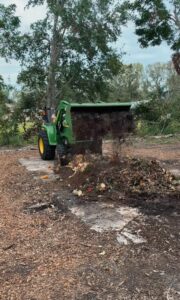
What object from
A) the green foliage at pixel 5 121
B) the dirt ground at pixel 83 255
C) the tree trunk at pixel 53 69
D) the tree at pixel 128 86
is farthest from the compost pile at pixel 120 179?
the tree at pixel 128 86

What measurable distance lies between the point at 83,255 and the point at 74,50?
36.0 ft

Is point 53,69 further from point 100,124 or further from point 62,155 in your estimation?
point 100,124

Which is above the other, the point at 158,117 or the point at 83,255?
the point at 158,117

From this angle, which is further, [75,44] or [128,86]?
[128,86]

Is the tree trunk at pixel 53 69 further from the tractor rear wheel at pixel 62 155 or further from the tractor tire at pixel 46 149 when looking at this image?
the tractor rear wheel at pixel 62 155

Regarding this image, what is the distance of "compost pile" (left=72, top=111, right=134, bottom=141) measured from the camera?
761 cm

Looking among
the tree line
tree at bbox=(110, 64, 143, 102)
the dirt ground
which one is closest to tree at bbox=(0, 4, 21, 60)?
the tree line

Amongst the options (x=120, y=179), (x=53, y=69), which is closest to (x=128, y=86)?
(x=53, y=69)

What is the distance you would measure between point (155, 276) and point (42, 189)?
3.35m

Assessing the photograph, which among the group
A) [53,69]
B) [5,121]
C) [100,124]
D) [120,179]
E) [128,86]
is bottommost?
[120,179]

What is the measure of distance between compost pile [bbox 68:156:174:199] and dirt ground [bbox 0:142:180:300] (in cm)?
28

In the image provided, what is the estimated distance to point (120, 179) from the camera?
6.19 meters

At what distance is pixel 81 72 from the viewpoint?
14602mm

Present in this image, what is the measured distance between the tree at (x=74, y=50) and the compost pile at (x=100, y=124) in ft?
21.2
